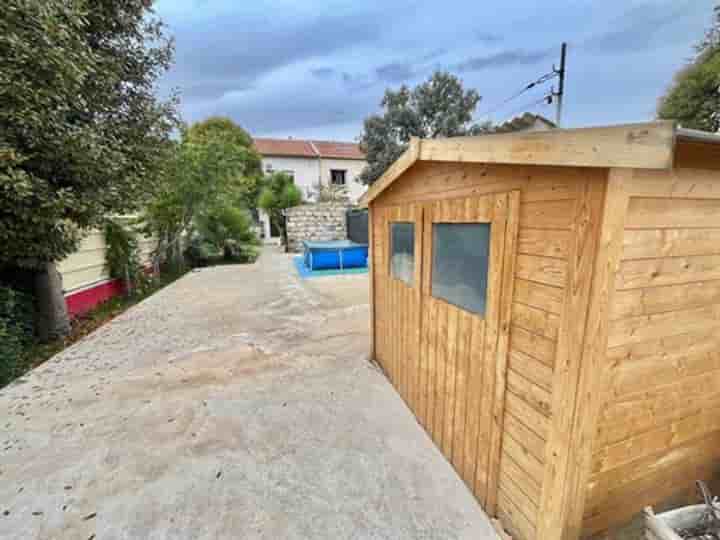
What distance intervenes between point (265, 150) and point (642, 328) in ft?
75.4

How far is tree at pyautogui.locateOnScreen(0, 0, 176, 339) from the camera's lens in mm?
2629

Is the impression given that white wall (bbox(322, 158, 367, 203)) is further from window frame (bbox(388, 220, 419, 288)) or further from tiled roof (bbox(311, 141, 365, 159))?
window frame (bbox(388, 220, 419, 288))

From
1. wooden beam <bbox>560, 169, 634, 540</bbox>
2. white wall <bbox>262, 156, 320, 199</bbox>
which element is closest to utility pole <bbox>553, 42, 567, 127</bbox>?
wooden beam <bbox>560, 169, 634, 540</bbox>

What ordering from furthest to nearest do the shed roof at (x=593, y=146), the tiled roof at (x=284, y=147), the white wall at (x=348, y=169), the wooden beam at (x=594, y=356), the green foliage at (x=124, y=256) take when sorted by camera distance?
the white wall at (x=348, y=169), the tiled roof at (x=284, y=147), the green foliage at (x=124, y=256), the wooden beam at (x=594, y=356), the shed roof at (x=593, y=146)

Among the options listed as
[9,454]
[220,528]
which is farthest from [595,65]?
[9,454]

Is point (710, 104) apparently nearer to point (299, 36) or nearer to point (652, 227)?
point (299, 36)

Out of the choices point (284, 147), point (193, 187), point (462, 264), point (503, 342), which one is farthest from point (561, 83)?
point (284, 147)

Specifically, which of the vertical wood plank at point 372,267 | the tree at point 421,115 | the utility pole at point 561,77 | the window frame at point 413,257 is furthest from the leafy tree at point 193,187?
the utility pole at point 561,77

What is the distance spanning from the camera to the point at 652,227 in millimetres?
1107

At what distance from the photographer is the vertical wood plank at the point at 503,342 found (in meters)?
1.32

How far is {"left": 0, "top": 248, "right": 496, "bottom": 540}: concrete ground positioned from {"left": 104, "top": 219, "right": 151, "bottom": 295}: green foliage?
9.81 ft

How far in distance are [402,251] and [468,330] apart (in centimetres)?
100

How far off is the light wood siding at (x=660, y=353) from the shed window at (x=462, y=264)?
1.83 feet

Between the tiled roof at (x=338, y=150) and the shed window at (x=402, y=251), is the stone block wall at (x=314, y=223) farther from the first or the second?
the shed window at (x=402, y=251)
